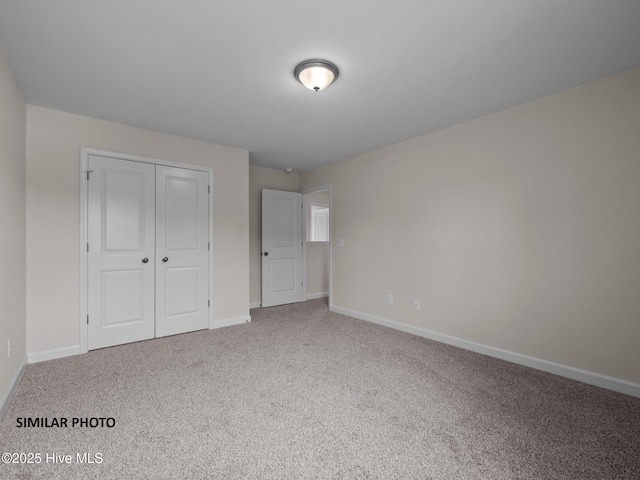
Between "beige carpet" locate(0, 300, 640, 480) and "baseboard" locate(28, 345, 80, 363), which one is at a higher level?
"baseboard" locate(28, 345, 80, 363)

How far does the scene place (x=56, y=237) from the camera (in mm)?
3010

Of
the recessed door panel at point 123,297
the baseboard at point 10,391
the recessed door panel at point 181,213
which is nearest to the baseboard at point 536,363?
the recessed door panel at point 181,213

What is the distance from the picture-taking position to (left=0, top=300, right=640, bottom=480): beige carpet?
1566mm

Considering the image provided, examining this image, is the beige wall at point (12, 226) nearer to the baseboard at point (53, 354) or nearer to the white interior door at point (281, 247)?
the baseboard at point (53, 354)

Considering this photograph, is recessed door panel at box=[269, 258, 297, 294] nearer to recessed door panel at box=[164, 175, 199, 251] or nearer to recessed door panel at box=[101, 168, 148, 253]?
recessed door panel at box=[164, 175, 199, 251]

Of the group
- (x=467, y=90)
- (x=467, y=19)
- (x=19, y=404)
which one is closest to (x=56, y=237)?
(x=19, y=404)

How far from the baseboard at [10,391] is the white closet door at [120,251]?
58 cm

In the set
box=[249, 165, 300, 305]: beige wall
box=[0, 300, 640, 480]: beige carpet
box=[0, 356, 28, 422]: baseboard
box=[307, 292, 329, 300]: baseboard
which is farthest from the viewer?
box=[307, 292, 329, 300]: baseboard

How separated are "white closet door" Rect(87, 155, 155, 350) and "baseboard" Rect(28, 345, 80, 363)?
0.14 m

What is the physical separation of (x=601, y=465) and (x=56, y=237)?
4472mm

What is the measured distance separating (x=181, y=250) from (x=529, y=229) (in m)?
3.81

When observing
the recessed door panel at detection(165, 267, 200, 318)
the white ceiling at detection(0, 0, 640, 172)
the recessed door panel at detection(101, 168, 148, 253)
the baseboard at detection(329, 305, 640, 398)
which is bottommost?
the baseboard at detection(329, 305, 640, 398)

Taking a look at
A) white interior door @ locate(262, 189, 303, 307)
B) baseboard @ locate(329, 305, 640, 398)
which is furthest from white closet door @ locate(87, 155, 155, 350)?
baseboard @ locate(329, 305, 640, 398)

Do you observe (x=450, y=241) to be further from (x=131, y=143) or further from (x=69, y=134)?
(x=69, y=134)
